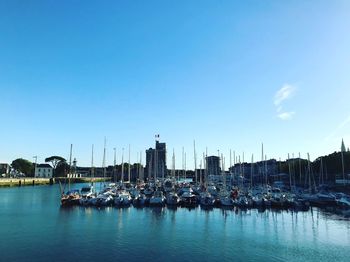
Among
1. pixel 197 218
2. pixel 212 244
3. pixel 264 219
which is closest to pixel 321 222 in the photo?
pixel 264 219

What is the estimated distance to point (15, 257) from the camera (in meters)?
33.2

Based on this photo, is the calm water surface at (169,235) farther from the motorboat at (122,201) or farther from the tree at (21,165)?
the tree at (21,165)

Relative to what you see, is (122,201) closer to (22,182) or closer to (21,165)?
(22,182)

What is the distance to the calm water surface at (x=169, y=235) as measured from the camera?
116 feet

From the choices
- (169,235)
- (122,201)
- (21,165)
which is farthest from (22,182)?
(169,235)

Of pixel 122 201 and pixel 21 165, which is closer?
pixel 122 201

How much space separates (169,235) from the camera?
4538cm

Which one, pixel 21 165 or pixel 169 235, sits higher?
pixel 21 165

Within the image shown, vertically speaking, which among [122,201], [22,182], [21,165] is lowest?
[122,201]

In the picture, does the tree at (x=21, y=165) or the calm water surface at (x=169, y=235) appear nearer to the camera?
the calm water surface at (x=169, y=235)

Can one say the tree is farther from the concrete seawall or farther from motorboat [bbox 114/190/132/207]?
motorboat [bbox 114/190/132/207]

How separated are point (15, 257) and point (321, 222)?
50430 mm

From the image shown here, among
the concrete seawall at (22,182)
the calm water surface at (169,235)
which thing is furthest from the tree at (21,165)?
the calm water surface at (169,235)

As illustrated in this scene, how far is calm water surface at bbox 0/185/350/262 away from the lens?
116 feet
